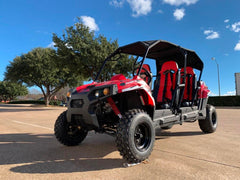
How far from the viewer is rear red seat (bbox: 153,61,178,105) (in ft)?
15.6

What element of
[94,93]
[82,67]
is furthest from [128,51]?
[82,67]

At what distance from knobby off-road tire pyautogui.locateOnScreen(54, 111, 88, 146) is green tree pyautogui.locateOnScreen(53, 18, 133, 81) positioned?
14.2 metres

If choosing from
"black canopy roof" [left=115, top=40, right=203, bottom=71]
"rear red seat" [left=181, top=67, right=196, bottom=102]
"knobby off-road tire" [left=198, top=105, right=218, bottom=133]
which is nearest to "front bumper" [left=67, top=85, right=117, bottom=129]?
"black canopy roof" [left=115, top=40, right=203, bottom=71]

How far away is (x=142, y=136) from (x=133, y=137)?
43 centimetres

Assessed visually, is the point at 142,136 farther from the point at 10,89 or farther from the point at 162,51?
the point at 10,89

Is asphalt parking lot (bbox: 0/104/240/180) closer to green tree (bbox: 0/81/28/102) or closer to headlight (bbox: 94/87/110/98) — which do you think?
headlight (bbox: 94/87/110/98)

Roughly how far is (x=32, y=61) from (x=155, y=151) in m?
30.2

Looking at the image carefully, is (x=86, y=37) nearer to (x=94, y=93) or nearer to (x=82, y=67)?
(x=82, y=67)

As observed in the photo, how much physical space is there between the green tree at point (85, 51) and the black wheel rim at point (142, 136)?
14.9 m

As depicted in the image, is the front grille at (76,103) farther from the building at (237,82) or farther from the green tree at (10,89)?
the green tree at (10,89)

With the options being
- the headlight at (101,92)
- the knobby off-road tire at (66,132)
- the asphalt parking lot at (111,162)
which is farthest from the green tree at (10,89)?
the headlight at (101,92)

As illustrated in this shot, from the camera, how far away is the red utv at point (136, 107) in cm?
290

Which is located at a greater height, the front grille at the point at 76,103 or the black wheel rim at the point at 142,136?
the front grille at the point at 76,103

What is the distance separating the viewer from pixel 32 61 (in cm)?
2939
